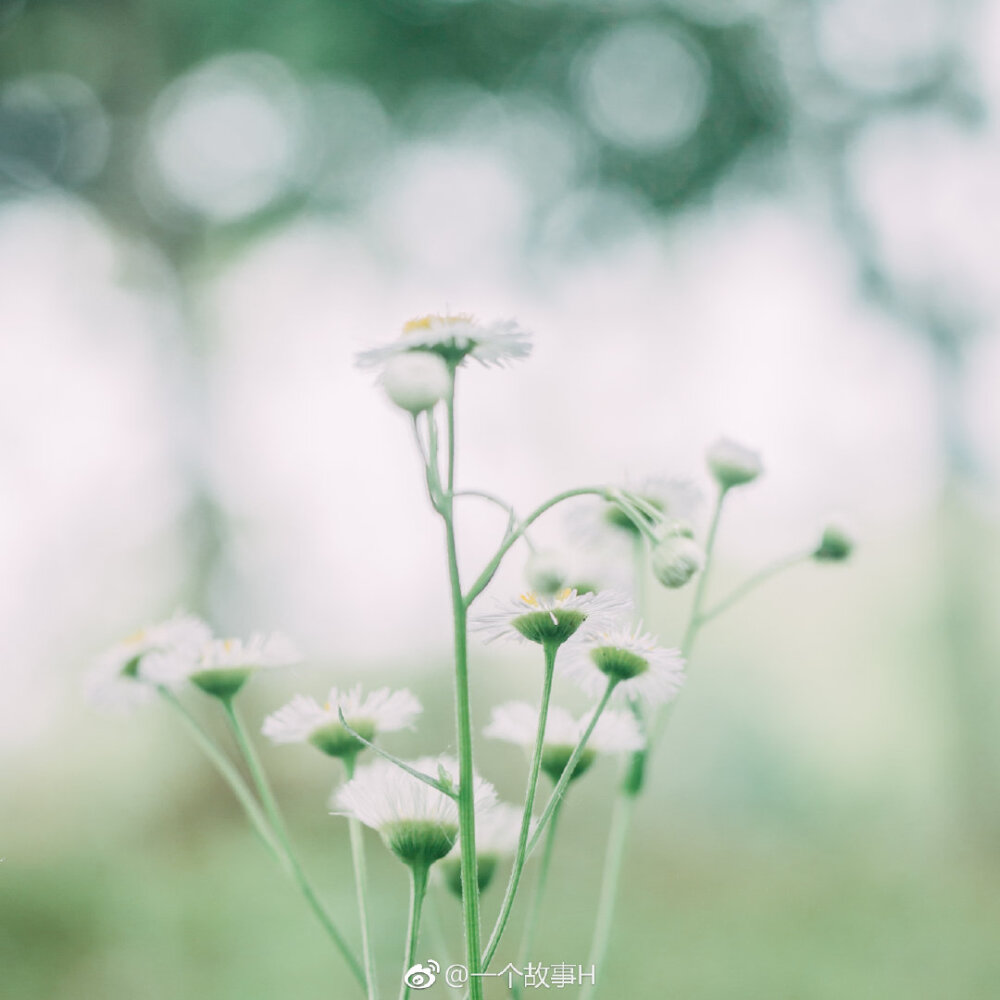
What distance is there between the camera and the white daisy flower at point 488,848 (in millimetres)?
271

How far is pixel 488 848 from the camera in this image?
284 millimetres

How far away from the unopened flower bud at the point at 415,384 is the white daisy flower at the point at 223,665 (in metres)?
0.11

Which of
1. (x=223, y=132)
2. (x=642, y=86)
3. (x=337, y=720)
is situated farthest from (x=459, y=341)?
(x=642, y=86)

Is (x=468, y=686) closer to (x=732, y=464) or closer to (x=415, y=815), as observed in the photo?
(x=415, y=815)

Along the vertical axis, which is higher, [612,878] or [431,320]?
[431,320]

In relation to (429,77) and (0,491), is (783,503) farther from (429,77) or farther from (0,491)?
(0,491)

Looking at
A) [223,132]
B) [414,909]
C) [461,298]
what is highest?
[223,132]

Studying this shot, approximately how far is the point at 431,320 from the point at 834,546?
0.63ft

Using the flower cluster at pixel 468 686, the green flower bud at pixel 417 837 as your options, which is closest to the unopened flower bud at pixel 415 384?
the flower cluster at pixel 468 686

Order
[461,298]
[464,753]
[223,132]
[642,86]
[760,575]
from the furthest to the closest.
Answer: [642,86], [223,132], [461,298], [760,575], [464,753]

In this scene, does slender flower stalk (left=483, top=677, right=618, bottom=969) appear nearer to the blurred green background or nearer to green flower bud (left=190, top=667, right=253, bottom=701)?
Answer: green flower bud (left=190, top=667, right=253, bottom=701)

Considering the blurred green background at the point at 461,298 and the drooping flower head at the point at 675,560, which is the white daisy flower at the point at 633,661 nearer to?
the drooping flower head at the point at 675,560

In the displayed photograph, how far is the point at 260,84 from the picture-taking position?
1964 mm

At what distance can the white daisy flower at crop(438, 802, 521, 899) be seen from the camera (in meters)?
0.27
